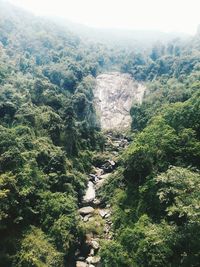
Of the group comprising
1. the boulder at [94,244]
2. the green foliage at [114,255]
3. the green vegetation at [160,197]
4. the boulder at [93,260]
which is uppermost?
the green vegetation at [160,197]

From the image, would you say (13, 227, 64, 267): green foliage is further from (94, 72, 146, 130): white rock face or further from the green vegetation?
(94, 72, 146, 130): white rock face

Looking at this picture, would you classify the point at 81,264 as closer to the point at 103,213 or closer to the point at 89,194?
the point at 103,213

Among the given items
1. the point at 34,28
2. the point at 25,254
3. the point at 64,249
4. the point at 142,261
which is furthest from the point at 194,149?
the point at 34,28

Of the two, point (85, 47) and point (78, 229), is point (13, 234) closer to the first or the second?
point (78, 229)

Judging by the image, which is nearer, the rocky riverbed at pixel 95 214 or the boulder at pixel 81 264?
the boulder at pixel 81 264

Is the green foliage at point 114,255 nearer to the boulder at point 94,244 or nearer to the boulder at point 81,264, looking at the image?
the boulder at point 81,264

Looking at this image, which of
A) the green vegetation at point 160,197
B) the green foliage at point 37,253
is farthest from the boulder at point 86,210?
the green foliage at point 37,253

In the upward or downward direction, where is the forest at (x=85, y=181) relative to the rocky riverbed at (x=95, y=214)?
upward
